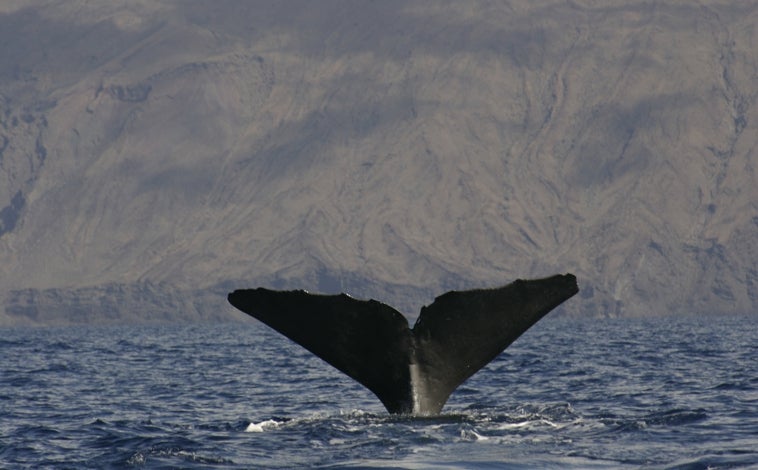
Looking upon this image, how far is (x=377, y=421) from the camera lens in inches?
623

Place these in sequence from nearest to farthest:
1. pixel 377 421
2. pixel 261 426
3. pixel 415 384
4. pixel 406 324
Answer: pixel 406 324 < pixel 415 384 < pixel 377 421 < pixel 261 426

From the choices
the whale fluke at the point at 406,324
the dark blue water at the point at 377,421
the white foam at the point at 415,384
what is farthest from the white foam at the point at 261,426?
the whale fluke at the point at 406,324

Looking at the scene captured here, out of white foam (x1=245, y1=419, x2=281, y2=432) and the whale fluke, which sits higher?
the whale fluke

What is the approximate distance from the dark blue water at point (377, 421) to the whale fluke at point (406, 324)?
0.79 meters

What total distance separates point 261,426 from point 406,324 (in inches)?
140

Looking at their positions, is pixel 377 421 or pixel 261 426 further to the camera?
pixel 261 426

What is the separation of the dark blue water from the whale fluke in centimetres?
79

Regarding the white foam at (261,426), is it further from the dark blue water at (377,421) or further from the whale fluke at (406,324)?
the whale fluke at (406,324)

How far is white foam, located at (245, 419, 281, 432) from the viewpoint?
1628cm

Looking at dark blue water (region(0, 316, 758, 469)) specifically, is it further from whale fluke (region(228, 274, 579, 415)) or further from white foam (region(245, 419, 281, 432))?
whale fluke (region(228, 274, 579, 415))

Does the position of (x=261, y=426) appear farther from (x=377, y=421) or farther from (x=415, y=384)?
(x=415, y=384)

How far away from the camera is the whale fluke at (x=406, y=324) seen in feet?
44.4

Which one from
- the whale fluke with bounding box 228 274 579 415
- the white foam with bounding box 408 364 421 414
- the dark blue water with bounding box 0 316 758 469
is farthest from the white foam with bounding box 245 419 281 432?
the whale fluke with bounding box 228 274 579 415

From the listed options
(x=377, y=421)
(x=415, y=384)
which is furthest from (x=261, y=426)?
(x=415, y=384)
